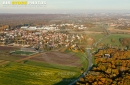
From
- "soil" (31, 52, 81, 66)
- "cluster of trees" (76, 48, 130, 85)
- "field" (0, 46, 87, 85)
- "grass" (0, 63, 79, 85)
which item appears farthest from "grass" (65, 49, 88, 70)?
"grass" (0, 63, 79, 85)

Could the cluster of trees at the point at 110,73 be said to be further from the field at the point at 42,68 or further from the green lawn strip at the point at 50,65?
the green lawn strip at the point at 50,65

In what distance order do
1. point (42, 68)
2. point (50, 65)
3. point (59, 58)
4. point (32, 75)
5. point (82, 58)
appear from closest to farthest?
point (32, 75) → point (42, 68) → point (50, 65) → point (59, 58) → point (82, 58)

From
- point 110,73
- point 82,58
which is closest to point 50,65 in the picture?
point 82,58

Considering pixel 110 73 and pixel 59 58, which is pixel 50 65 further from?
pixel 110 73

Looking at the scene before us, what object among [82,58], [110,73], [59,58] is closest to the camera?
[110,73]

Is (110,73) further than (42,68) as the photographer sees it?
No

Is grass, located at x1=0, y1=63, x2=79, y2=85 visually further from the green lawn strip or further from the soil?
the soil
